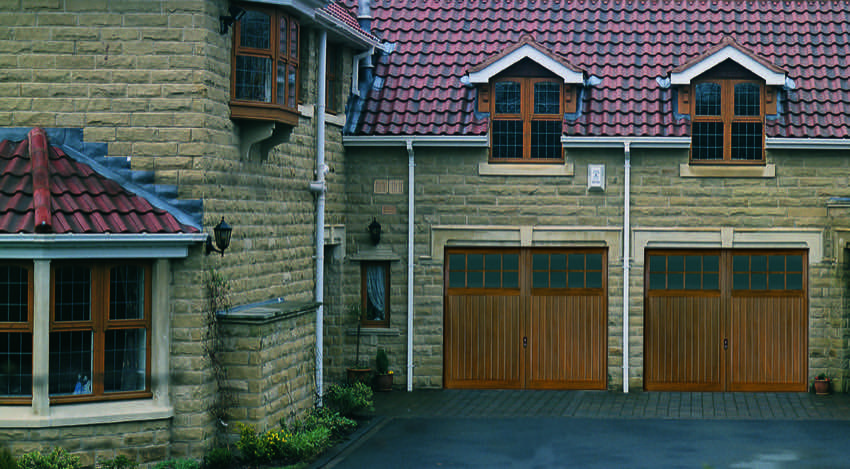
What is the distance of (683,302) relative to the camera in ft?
67.1

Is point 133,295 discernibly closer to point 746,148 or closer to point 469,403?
point 469,403

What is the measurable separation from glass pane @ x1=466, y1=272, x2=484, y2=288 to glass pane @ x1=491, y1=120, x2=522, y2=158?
2.24 m

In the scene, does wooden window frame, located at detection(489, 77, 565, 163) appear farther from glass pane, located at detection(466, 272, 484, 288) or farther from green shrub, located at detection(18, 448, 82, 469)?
green shrub, located at detection(18, 448, 82, 469)

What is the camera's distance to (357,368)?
20594 mm

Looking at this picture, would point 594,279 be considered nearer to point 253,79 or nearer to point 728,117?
point 728,117

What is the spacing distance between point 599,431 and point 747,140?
6719mm

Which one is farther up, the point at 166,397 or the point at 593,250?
the point at 593,250

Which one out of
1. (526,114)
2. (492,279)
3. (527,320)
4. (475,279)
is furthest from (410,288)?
(526,114)

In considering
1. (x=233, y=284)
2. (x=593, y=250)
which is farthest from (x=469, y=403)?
(x=233, y=284)

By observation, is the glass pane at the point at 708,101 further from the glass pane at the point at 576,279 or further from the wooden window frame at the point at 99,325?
the wooden window frame at the point at 99,325

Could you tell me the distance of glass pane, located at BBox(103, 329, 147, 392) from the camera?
13719 millimetres

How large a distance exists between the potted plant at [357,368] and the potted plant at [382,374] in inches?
6.9

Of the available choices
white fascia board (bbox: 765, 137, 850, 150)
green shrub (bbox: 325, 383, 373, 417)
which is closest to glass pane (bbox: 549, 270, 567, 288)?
white fascia board (bbox: 765, 137, 850, 150)

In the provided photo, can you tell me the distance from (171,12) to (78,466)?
569 centimetres
